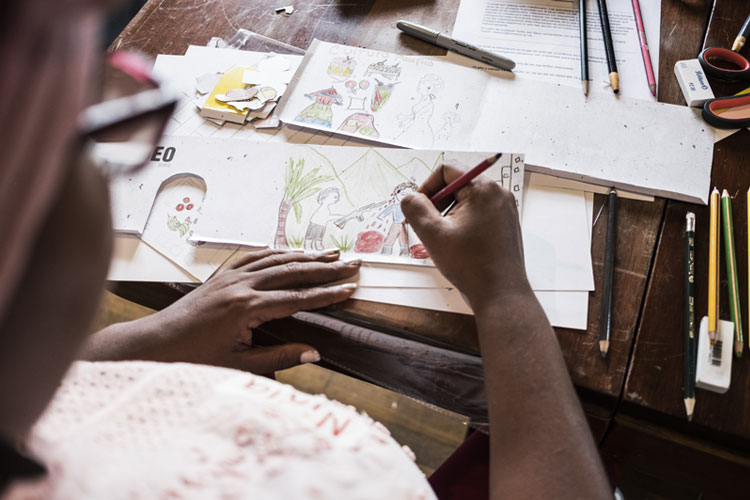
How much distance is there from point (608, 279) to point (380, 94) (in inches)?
17.6

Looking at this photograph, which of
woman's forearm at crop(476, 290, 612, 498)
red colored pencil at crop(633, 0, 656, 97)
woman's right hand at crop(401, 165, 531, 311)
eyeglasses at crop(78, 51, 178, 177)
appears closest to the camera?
eyeglasses at crop(78, 51, 178, 177)

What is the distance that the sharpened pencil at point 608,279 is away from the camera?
62cm

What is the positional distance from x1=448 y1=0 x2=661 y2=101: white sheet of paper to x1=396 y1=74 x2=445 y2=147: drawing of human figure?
8 cm

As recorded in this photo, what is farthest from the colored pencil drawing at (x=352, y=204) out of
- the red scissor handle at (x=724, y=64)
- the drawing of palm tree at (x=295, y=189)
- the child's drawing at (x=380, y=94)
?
the red scissor handle at (x=724, y=64)

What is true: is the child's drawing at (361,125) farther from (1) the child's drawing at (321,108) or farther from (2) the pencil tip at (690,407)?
(2) the pencil tip at (690,407)

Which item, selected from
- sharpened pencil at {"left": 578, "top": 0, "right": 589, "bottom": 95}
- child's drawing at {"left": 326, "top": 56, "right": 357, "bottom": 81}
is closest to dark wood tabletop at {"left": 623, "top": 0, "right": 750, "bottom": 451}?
sharpened pencil at {"left": 578, "top": 0, "right": 589, "bottom": 95}

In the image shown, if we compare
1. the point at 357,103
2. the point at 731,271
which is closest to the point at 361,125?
the point at 357,103

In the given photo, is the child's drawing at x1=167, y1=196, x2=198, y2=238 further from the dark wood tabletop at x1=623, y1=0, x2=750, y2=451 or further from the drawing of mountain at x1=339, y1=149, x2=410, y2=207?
the dark wood tabletop at x1=623, y1=0, x2=750, y2=451

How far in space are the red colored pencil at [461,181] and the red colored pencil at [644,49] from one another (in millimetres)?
353

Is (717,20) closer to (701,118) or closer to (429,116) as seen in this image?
(701,118)

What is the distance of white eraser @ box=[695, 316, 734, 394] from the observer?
58 cm

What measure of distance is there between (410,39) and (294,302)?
1.77 ft

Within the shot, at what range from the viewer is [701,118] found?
2.63 feet

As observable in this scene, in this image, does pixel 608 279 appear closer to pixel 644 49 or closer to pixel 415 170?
pixel 415 170
